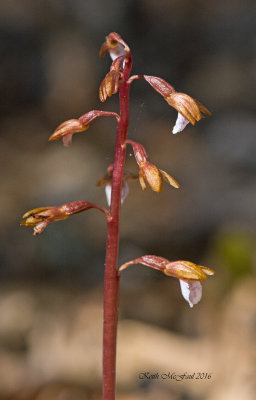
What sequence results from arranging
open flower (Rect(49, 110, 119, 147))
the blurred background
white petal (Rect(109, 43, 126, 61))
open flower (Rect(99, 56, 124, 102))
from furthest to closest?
the blurred background → white petal (Rect(109, 43, 126, 61)) → open flower (Rect(49, 110, 119, 147)) → open flower (Rect(99, 56, 124, 102))

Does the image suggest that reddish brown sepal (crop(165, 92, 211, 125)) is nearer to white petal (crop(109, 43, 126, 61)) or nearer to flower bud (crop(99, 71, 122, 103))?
flower bud (crop(99, 71, 122, 103))

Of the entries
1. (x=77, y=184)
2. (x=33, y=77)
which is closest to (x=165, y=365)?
(x=77, y=184)

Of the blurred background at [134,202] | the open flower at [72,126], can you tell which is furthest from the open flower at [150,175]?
the blurred background at [134,202]

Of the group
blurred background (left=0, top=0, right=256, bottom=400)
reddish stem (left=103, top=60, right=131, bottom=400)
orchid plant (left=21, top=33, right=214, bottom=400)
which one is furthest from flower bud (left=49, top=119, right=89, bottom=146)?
blurred background (left=0, top=0, right=256, bottom=400)

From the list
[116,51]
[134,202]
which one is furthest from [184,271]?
[134,202]

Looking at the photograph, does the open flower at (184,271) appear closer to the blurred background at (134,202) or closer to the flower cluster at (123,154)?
the flower cluster at (123,154)

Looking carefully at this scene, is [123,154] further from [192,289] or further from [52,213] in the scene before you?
[192,289]
